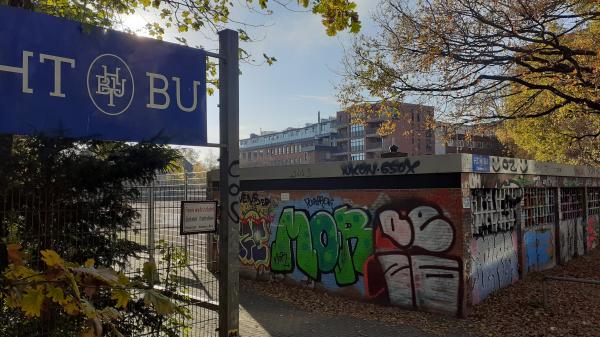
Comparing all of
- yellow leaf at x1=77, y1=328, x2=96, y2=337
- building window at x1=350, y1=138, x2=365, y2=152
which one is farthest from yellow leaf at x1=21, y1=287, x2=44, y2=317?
building window at x1=350, y1=138, x2=365, y2=152

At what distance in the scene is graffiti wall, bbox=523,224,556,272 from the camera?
40.6 ft

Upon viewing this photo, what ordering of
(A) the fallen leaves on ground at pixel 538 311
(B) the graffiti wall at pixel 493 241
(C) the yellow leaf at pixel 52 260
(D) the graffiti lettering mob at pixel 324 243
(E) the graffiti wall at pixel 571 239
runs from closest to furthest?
(C) the yellow leaf at pixel 52 260, (A) the fallen leaves on ground at pixel 538 311, (B) the graffiti wall at pixel 493 241, (D) the graffiti lettering mob at pixel 324 243, (E) the graffiti wall at pixel 571 239

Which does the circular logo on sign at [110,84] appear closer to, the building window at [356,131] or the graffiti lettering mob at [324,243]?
the graffiti lettering mob at [324,243]

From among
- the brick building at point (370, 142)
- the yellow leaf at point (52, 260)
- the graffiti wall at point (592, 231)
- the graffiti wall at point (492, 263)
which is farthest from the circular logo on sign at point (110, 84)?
the brick building at point (370, 142)

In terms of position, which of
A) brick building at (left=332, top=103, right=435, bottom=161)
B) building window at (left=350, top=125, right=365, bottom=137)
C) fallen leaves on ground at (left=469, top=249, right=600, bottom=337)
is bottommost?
fallen leaves on ground at (left=469, top=249, right=600, bottom=337)

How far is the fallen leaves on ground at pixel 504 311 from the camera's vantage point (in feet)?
26.5

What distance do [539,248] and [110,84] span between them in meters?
12.7

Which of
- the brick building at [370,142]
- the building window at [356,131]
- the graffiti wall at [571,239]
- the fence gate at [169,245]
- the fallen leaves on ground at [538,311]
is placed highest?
the building window at [356,131]

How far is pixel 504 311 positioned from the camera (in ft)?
30.2

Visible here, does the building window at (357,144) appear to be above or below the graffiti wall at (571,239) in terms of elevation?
above

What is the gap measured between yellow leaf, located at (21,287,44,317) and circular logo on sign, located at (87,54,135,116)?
2710mm

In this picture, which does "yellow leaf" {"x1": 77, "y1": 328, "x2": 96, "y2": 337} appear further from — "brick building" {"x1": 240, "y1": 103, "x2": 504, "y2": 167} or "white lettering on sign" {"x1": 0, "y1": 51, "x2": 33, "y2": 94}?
"brick building" {"x1": 240, "y1": 103, "x2": 504, "y2": 167}

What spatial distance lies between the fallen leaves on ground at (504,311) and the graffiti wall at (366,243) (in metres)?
0.35

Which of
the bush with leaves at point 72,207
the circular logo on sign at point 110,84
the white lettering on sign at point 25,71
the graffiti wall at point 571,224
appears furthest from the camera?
the graffiti wall at point 571,224
